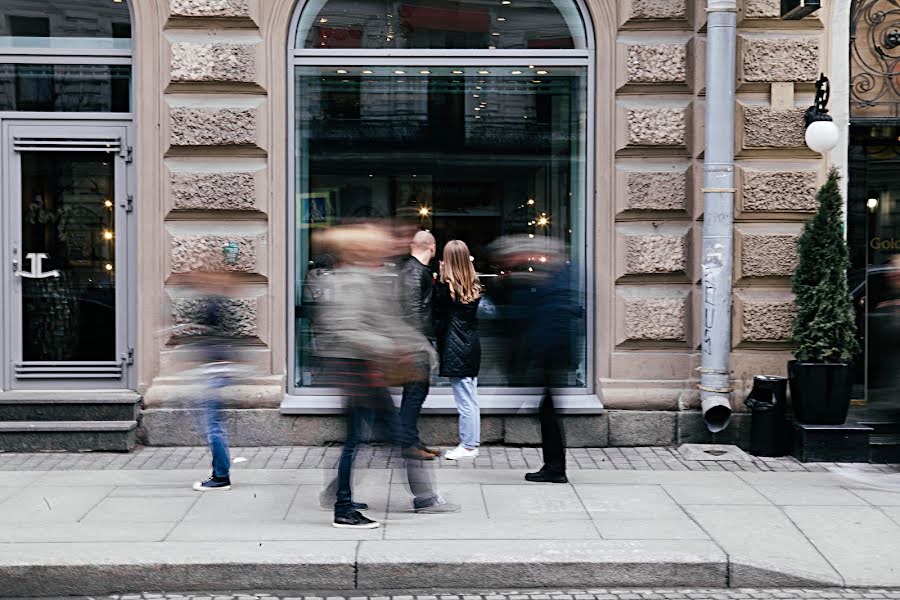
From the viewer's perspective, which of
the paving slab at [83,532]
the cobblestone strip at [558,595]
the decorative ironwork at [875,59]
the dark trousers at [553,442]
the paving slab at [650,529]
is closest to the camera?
the cobblestone strip at [558,595]

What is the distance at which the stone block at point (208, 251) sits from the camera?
31.5ft

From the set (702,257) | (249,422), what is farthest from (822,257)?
(249,422)

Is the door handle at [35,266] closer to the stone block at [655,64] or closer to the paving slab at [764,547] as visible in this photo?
the stone block at [655,64]

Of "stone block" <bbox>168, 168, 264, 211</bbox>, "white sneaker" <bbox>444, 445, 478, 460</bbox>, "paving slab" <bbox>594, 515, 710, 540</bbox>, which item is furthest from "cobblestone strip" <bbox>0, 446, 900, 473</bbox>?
"stone block" <bbox>168, 168, 264, 211</bbox>

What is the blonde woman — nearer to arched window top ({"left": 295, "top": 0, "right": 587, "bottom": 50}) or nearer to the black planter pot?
arched window top ({"left": 295, "top": 0, "right": 587, "bottom": 50})

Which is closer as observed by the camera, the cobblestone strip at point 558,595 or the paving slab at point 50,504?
the cobblestone strip at point 558,595

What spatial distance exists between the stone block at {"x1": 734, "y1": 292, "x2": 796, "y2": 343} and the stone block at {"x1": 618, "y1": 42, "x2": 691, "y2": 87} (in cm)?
202

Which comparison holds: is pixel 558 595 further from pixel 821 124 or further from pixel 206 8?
pixel 206 8

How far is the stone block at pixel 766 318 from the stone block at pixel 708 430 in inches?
28.0

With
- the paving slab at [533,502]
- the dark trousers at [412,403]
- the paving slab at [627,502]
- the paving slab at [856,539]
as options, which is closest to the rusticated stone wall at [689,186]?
the paving slab at [627,502]

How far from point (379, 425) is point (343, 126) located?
12.9 ft

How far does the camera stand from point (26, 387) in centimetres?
991

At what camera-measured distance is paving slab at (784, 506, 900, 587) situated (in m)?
6.21

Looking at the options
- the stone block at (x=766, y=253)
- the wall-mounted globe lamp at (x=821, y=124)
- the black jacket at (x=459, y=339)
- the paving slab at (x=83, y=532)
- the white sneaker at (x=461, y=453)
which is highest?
the wall-mounted globe lamp at (x=821, y=124)
